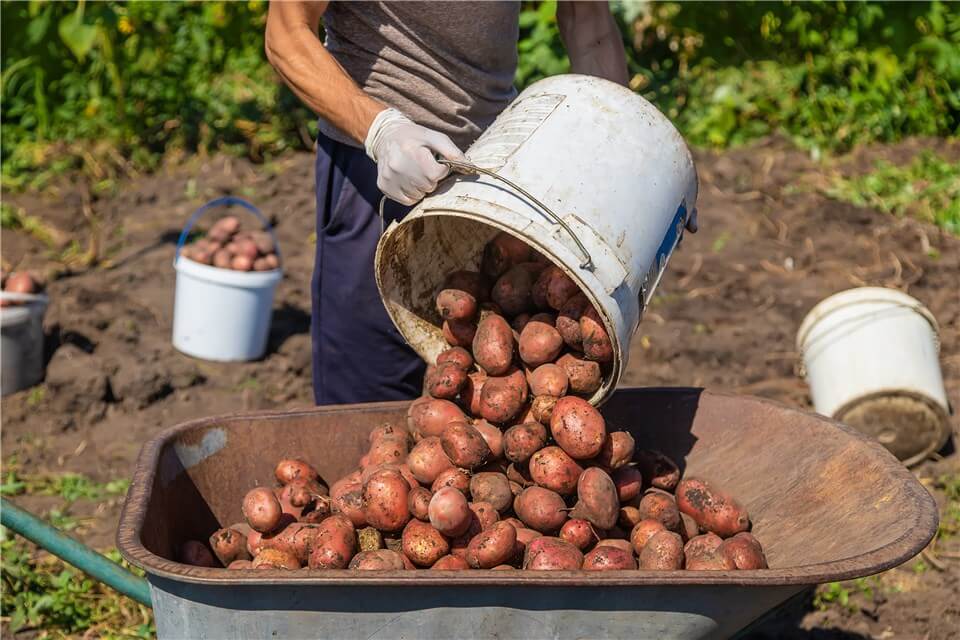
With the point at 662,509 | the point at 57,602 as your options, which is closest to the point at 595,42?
the point at 662,509

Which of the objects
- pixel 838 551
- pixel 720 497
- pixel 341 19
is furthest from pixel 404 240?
pixel 838 551

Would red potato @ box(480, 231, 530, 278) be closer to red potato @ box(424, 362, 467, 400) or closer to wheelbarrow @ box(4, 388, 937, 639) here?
red potato @ box(424, 362, 467, 400)

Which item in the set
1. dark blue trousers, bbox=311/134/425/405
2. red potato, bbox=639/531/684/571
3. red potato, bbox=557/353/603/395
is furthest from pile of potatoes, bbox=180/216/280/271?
red potato, bbox=639/531/684/571

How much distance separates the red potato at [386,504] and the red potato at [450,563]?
6.3 inches

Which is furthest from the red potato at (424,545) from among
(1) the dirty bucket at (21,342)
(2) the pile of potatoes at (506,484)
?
(1) the dirty bucket at (21,342)

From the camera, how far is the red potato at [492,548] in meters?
2.43

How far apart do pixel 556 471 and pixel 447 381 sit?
39 centimetres

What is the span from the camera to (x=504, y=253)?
3010 mm

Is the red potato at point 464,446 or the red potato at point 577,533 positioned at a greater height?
the red potato at point 464,446

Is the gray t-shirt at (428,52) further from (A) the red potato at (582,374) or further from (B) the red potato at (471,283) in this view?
(A) the red potato at (582,374)

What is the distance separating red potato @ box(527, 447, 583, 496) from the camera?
8.63ft

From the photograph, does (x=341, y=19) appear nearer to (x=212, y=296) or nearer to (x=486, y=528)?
(x=486, y=528)

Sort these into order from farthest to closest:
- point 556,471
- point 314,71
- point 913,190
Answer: point 913,190, point 314,71, point 556,471

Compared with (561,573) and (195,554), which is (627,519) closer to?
(561,573)
